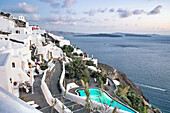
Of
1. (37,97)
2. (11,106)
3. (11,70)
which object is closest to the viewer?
(11,106)

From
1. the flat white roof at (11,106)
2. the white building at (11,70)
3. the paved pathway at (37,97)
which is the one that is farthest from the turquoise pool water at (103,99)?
the white building at (11,70)

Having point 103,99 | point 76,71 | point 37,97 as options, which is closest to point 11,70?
point 37,97

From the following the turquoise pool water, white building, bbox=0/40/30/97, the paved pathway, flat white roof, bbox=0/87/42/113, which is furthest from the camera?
the paved pathway

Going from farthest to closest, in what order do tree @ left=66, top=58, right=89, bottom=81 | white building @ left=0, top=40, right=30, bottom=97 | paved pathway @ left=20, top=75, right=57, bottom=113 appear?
1. tree @ left=66, top=58, right=89, bottom=81
2. paved pathway @ left=20, top=75, right=57, bottom=113
3. white building @ left=0, top=40, right=30, bottom=97

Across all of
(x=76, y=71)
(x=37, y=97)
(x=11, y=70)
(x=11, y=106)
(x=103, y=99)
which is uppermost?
Answer: (x=11, y=106)

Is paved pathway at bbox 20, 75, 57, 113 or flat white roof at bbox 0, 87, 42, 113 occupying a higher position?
flat white roof at bbox 0, 87, 42, 113

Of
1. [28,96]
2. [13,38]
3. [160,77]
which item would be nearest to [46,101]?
[28,96]

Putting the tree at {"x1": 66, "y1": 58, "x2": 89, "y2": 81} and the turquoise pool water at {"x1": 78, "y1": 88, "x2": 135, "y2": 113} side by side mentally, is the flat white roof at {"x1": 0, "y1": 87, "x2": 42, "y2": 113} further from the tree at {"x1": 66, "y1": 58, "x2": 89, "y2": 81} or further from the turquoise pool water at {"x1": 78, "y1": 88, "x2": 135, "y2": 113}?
the tree at {"x1": 66, "y1": 58, "x2": 89, "y2": 81}

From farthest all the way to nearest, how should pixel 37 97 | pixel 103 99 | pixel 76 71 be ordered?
pixel 76 71 → pixel 37 97 → pixel 103 99

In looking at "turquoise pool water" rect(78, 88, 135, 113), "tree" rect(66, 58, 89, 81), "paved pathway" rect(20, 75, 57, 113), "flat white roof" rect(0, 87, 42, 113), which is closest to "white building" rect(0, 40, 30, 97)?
"paved pathway" rect(20, 75, 57, 113)

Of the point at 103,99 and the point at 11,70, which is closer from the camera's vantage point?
the point at 103,99

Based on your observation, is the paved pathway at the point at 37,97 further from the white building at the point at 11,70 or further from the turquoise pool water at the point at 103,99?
the turquoise pool water at the point at 103,99

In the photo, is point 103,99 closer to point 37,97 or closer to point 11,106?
point 11,106

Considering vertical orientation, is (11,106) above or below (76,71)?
above
